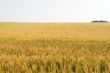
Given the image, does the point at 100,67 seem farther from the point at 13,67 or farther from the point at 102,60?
the point at 13,67

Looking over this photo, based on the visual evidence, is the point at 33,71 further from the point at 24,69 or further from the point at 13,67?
the point at 13,67

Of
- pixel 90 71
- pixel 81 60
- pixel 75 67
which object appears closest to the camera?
pixel 90 71

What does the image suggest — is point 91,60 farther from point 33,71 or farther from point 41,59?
point 33,71

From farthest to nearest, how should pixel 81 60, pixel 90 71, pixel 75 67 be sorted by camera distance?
pixel 81 60, pixel 75 67, pixel 90 71

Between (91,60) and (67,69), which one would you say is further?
(91,60)

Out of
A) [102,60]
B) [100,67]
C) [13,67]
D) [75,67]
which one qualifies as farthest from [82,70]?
[13,67]

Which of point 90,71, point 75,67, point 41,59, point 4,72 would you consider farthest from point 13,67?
point 90,71

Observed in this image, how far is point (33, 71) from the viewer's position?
455 cm

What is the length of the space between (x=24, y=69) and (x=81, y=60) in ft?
5.23

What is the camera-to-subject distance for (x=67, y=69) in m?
4.77

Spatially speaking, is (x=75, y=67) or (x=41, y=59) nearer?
(x=75, y=67)

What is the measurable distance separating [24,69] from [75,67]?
3.95 feet

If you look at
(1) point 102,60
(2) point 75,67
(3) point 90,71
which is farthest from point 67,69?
(1) point 102,60

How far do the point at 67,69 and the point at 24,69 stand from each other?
984 mm
